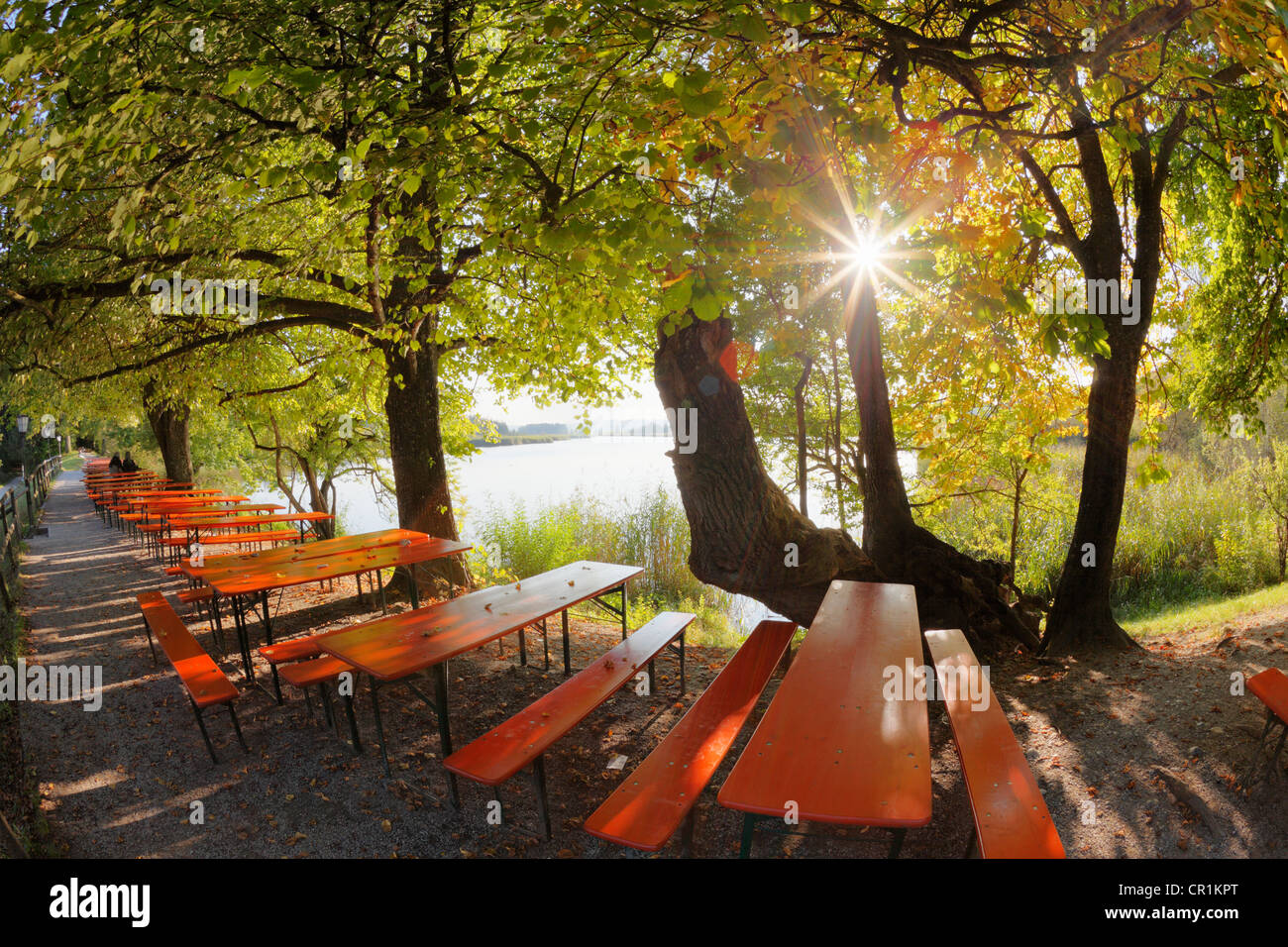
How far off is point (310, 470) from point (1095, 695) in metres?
15.5

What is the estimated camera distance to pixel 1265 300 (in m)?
7.19

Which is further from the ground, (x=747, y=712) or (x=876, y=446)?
(x=876, y=446)

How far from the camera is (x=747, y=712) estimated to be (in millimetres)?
3367

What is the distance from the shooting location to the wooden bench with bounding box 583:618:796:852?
7.79ft

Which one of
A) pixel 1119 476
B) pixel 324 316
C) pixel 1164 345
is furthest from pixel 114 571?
pixel 1164 345

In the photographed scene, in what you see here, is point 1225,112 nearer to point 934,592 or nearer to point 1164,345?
point 1164,345

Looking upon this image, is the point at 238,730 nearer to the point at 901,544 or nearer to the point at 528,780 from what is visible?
the point at 528,780

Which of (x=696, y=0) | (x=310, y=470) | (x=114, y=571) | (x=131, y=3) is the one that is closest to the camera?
(x=696, y=0)

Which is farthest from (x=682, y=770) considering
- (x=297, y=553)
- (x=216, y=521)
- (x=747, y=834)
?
(x=216, y=521)

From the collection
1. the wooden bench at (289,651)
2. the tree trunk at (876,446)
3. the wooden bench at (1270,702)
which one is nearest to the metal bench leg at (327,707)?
the wooden bench at (289,651)

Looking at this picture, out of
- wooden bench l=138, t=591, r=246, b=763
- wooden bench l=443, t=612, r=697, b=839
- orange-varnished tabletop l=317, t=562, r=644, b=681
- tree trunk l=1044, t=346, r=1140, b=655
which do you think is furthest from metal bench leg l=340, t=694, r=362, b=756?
tree trunk l=1044, t=346, r=1140, b=655

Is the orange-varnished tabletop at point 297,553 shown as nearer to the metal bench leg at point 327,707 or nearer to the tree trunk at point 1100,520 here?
the metal bench leg at point 327,707

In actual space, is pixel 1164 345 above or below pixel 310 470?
above

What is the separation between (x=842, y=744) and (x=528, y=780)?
2.18 metres
